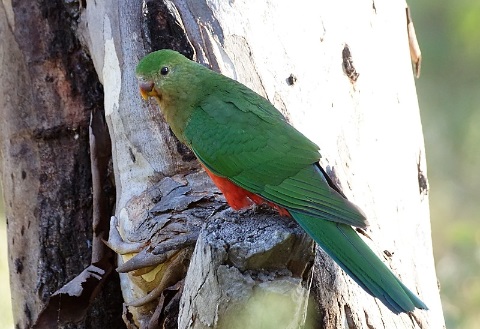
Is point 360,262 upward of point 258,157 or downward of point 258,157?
downward

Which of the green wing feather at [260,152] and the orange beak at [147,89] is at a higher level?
the orange beak at [147,89]

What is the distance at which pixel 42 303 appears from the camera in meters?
4.36

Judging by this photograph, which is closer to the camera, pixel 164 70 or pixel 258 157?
pixel 258 157

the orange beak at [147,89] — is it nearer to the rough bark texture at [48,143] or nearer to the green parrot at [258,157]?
the green parrot at [258,157]

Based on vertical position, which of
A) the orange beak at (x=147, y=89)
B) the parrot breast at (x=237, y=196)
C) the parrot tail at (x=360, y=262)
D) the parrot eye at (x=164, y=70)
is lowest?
the parrot tail at (x=360, y=262)

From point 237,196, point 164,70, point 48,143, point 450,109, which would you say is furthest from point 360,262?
point 450,109

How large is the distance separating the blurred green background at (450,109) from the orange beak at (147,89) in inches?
117

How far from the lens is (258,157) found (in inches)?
137

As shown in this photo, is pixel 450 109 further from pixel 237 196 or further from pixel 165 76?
pixel 237 196

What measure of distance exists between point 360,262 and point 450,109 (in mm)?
Result: 5432

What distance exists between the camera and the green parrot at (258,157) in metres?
2.91

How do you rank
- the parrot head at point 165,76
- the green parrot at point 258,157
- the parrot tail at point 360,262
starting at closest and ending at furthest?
the parrot tail at point 360,262 → the green parrot at point 258,157 → the parrot head at point 165,76

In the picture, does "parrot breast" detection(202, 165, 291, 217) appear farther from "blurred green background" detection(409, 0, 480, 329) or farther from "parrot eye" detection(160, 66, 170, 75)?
"blurred green background" detection(409, 0, 480, 329)

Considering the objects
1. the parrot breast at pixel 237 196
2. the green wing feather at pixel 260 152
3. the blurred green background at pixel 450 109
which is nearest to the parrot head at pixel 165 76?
the green wing feather at pixel 260 152
